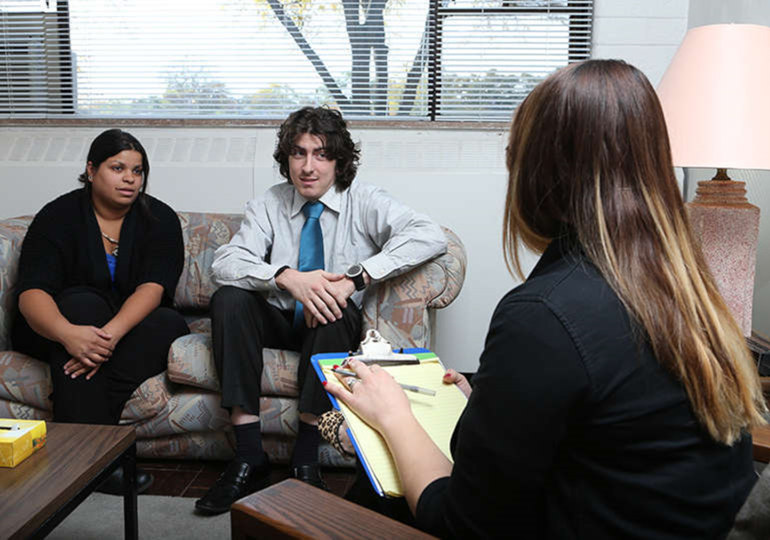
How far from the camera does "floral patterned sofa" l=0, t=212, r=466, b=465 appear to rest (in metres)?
2.18

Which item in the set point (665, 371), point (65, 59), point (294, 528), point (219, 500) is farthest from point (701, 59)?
point (65, 59)

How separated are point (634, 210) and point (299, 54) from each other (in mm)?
2892

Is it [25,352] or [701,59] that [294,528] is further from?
[25,352]

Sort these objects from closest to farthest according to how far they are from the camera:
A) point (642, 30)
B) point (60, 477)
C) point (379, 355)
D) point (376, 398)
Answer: point (376, 398), point (60, 477), point (379, 355), point (642, 30)

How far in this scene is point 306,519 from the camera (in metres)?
0.79

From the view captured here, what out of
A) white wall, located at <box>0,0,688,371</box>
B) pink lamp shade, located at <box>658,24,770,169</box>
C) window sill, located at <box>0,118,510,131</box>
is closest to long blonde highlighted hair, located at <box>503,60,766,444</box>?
pink lamp shade, located at <box>658,24,770,169</box>

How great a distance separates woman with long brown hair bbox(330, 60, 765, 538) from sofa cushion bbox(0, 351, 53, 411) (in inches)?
69.8

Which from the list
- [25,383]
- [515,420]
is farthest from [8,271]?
[515,420]

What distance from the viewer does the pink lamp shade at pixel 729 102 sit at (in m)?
1.55

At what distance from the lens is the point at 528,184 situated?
781mm

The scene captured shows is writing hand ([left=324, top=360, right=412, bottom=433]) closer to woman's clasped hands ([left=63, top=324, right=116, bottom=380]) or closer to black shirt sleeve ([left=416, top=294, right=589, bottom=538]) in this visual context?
black shirt sleeve ([left=416, top=294, right=589, bottom=538])

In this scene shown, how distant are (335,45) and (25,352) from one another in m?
1.96

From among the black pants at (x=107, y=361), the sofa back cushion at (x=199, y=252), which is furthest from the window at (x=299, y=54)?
the black pants at (x=107, y=361)

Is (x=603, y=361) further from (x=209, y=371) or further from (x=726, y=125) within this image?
(x=209, y=371)
